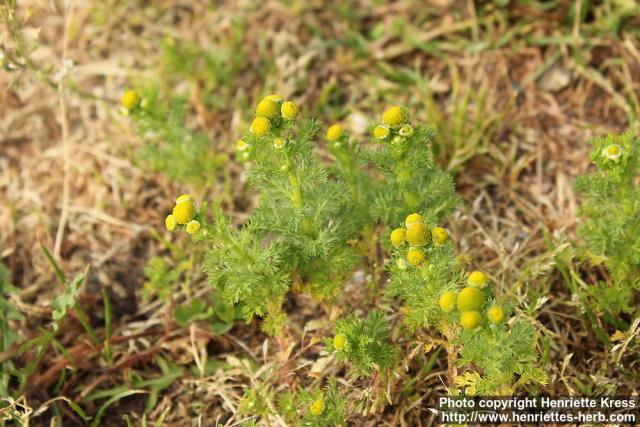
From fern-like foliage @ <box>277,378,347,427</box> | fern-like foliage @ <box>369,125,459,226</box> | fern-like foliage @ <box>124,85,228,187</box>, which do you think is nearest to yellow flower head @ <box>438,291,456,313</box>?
fern-like foliage @ <box>369,125,459,226</box>

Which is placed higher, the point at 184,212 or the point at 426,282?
the point at 184,212

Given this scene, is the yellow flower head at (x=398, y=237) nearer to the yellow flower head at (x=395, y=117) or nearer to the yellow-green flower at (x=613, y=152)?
the yellow flower head at (x=395, y=117)

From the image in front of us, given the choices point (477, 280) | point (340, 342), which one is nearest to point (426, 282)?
point (477, 280)

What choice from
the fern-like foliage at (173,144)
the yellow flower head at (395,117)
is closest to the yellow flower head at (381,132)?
the yellow flower head at (395,117)

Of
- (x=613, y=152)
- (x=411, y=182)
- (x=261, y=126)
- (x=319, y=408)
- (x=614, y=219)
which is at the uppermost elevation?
(x=261, y=126)

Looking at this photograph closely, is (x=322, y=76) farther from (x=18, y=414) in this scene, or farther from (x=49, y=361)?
(x=18, y=414)

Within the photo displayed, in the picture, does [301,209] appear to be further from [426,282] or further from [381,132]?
[426,282]
